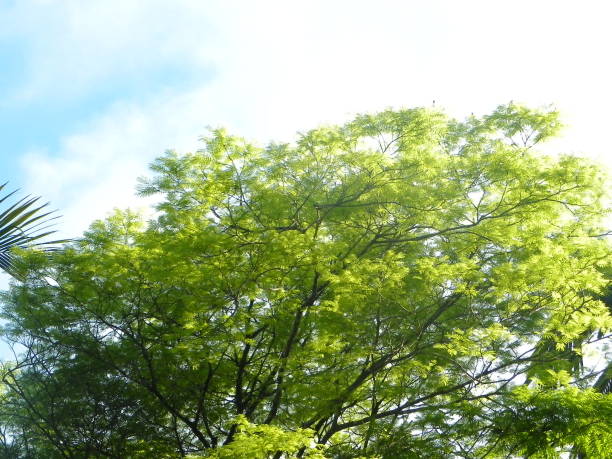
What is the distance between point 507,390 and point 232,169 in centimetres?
591

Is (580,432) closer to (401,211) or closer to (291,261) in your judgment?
(401,211)

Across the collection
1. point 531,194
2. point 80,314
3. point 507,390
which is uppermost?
point 531,194

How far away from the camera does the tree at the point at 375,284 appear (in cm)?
988

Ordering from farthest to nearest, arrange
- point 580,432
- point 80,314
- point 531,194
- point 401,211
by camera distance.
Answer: point 80,314, point 401,211, point 531,194, point 580,432

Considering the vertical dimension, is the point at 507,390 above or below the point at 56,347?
below

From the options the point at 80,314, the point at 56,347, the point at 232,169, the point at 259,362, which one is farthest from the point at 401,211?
the point at 56,347

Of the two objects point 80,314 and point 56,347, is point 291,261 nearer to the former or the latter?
point 80,314

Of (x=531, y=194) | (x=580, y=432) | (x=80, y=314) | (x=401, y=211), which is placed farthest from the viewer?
(x=80, y=314)

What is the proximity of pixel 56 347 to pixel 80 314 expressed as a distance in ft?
3.55

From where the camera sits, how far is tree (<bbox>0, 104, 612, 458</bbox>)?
988 cm

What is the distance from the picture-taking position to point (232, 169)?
10266 mm

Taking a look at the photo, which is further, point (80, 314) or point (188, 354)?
point (80, 314)

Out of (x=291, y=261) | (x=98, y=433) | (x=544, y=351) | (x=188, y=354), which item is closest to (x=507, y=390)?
(x=544, y=351)

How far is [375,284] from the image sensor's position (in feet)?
32.2
